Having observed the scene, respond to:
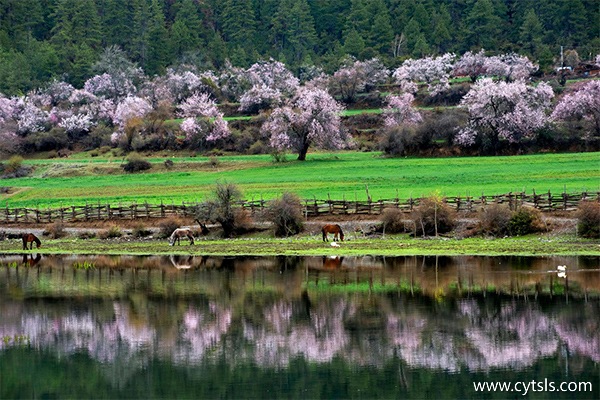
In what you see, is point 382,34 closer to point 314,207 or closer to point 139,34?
point 139,34

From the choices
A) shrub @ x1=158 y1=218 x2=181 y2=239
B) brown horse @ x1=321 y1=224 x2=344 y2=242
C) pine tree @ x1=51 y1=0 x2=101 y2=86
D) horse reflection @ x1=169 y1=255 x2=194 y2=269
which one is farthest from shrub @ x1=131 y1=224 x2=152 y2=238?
pine tree @ x1=51 y1=0 x2=101 y2=86

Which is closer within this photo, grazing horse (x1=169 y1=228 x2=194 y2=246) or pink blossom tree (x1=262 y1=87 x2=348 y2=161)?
grazing horse (x1=169 y1=228 x2=194 y2=246)

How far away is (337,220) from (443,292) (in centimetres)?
2500

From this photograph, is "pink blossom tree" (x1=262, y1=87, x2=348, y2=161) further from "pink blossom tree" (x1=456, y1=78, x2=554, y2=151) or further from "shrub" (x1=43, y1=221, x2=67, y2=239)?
"shrub" (x1=43, y1=221, x2=67, y2=239)

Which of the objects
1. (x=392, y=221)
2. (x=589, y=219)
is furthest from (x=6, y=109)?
(x=589, y=219)

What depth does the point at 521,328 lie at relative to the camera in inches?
1226

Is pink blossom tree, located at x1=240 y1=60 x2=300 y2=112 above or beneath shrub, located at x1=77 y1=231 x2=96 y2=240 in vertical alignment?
above

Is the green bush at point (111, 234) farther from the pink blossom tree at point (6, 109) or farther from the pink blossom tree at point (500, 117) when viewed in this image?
the pink blossom tree at point (6, 109)

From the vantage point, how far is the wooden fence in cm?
5928

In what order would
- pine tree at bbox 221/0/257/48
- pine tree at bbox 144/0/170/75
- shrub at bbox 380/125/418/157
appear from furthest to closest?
pine tree at bbox 221/0/257/48, pine tree at bbox 144/0/170/75, shrub at bbox 380/125/418/157

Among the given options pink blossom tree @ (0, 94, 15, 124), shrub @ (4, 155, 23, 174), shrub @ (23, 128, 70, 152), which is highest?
pink blossom tree @ (0, 94, 15, 124)

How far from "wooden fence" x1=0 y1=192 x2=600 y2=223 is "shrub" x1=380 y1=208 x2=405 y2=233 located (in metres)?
2.20

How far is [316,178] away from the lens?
80375mm

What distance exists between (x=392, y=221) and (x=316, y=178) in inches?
862
